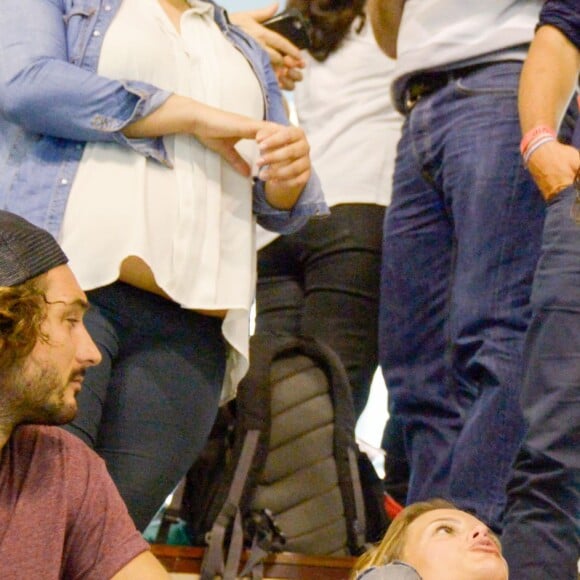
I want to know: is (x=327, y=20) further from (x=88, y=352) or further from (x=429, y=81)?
(x=88, y=352)

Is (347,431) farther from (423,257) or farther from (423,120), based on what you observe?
(423,120)

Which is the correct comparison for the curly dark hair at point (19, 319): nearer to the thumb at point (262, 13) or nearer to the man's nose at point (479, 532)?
the man's nose at point (479, 532)

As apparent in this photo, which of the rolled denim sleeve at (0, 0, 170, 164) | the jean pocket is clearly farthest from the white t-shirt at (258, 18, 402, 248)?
the rolled denim sleeve at (0, 0, 170, 164)

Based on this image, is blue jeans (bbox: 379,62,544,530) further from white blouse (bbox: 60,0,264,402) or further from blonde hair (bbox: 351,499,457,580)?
white blouse (bbox: 60,0,264,402)

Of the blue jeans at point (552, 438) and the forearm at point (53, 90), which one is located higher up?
the forearm at point (53, 90)

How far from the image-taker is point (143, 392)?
1.46m

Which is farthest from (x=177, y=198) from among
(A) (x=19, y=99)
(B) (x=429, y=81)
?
(B) (x=429, y=81)

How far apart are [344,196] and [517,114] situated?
462 millimetres

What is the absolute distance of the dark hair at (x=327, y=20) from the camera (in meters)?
Answer: 2.14

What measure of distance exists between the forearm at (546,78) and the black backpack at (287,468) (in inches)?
22.1

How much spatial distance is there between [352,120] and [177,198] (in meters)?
0.66

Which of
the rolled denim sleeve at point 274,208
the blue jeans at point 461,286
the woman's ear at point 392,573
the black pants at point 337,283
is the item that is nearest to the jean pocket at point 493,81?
the blue jeans at point 461,286

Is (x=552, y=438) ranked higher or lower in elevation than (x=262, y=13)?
lower

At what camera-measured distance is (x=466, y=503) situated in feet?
5.17
